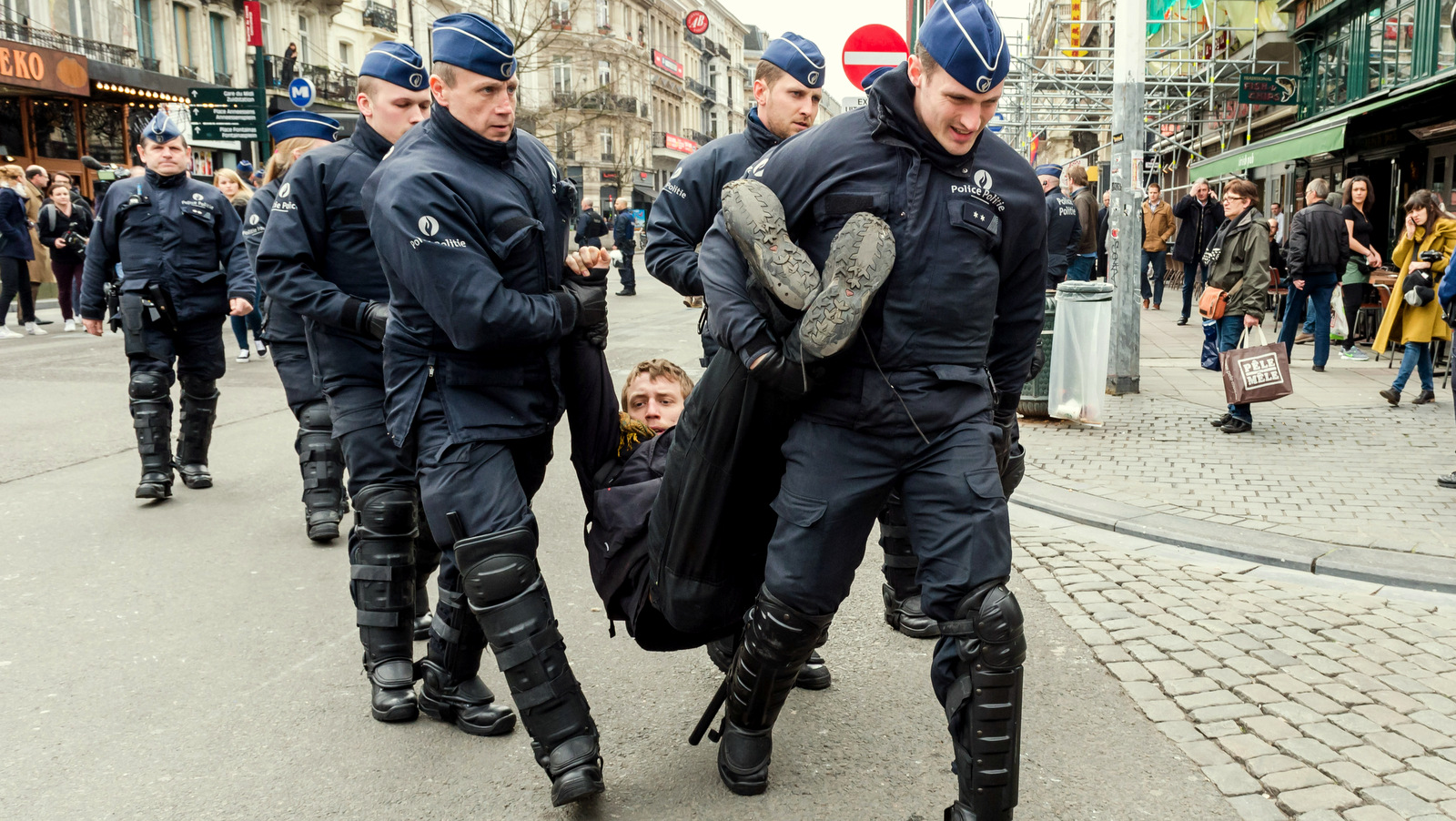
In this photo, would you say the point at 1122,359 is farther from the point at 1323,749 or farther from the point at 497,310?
the point at 497,310

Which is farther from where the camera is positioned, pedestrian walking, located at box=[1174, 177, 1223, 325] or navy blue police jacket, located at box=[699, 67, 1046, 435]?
pedestrian walking, located at box=[1174, 177, 1223, 325]

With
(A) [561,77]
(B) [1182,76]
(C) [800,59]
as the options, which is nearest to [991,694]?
(C) [800,59]

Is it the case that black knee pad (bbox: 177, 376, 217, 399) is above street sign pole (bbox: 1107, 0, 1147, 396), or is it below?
below

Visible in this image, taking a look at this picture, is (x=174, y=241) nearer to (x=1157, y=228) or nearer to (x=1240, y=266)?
(x=1240, y=266)

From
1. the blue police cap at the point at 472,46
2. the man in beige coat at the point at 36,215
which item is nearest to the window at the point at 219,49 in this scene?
the man in beige coat at the point at 36,215

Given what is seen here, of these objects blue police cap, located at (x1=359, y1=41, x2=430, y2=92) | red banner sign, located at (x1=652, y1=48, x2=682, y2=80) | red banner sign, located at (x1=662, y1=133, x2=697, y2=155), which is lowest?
blue police cap, located at (x1=359, y1=41, x2=430, y2=92)

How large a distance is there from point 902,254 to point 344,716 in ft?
7.41

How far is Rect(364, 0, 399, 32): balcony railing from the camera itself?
43.3 metres

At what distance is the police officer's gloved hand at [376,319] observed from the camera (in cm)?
386

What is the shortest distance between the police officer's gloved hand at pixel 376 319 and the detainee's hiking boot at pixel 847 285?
1.76 meters

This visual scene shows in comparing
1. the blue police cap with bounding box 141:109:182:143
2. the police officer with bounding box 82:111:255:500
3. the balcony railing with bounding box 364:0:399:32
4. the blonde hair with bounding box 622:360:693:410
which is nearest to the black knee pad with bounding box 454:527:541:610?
the blonde hair with bounding box 622:360:693:410

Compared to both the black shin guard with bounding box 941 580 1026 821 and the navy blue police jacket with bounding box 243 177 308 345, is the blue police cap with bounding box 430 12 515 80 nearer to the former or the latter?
the black shin guard with bounding box 941 580 1026 821

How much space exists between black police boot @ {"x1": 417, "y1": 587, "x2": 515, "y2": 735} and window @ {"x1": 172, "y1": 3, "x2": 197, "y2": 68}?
34.5m

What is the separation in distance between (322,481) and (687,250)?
2187mm
